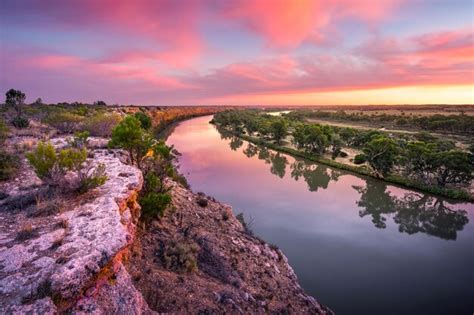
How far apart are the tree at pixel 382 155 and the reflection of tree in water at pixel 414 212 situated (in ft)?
13.2

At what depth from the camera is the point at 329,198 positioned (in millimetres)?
25156

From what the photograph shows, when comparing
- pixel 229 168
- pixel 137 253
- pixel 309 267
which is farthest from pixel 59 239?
pixel 229 168

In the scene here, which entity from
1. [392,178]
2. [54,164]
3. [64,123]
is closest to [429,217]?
[392,178]

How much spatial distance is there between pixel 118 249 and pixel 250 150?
4208cm

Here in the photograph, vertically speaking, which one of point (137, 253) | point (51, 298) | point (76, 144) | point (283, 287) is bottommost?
point (283, 287)

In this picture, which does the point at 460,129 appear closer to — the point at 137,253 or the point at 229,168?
the point at 229,168

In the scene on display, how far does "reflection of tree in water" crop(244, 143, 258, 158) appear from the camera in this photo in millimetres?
44756

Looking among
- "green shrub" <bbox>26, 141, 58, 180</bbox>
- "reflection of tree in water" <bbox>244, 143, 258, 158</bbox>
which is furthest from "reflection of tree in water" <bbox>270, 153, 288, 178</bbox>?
"green shrub" <bbox>26, 141, 58, 180</bbox>

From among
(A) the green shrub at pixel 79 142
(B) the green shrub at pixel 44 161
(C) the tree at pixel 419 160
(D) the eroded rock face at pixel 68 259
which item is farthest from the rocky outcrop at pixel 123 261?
(C) the tree at pixel 419 160

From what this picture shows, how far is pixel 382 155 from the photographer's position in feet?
100

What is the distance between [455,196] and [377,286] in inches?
660

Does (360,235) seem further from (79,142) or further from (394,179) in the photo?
(79,142)

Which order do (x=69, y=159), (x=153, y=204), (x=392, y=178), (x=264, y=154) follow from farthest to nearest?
(x=264, y=154) < (x=392, y=178) < (x=153, y=204) < (x=69, y=159)

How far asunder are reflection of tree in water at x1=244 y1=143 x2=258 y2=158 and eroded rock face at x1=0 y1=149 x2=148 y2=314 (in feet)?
118
